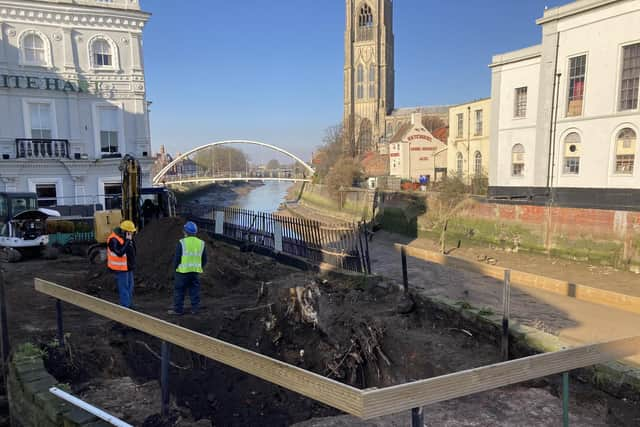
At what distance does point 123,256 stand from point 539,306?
9.07 meters

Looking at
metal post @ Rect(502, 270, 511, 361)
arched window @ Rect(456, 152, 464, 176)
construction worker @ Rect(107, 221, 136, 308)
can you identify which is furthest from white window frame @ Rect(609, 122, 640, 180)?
construction worker @ Rect(107, 221, 136, 308)

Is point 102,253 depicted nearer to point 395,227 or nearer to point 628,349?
point 628,349

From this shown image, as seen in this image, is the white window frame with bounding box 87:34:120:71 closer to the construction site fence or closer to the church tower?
the construction site fence

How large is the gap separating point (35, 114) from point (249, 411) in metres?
20.4

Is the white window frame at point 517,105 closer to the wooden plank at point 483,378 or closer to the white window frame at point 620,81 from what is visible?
the white window frame at point 620,81

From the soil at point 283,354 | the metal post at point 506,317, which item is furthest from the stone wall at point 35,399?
the metal post at point 506,317

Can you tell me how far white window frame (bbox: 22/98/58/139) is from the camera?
1961 cm

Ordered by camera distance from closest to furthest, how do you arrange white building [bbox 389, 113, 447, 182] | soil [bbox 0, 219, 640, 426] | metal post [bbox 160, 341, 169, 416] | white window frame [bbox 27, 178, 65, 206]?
metal post [bbox 160, 341, 169, 416], soil [bbox 0, 219, 640, 426], white window frame [bbox 27, 178, 65, 206], white building [bbox 389, 113, 447, 182]

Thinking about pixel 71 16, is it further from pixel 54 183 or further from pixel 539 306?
pixel 539 306

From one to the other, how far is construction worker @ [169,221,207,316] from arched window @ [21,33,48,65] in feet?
57.9

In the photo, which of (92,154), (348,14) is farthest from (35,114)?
(348,14)

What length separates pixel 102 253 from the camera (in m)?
13.4

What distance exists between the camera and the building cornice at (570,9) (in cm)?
1963

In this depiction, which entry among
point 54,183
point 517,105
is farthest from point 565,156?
point 54,183
